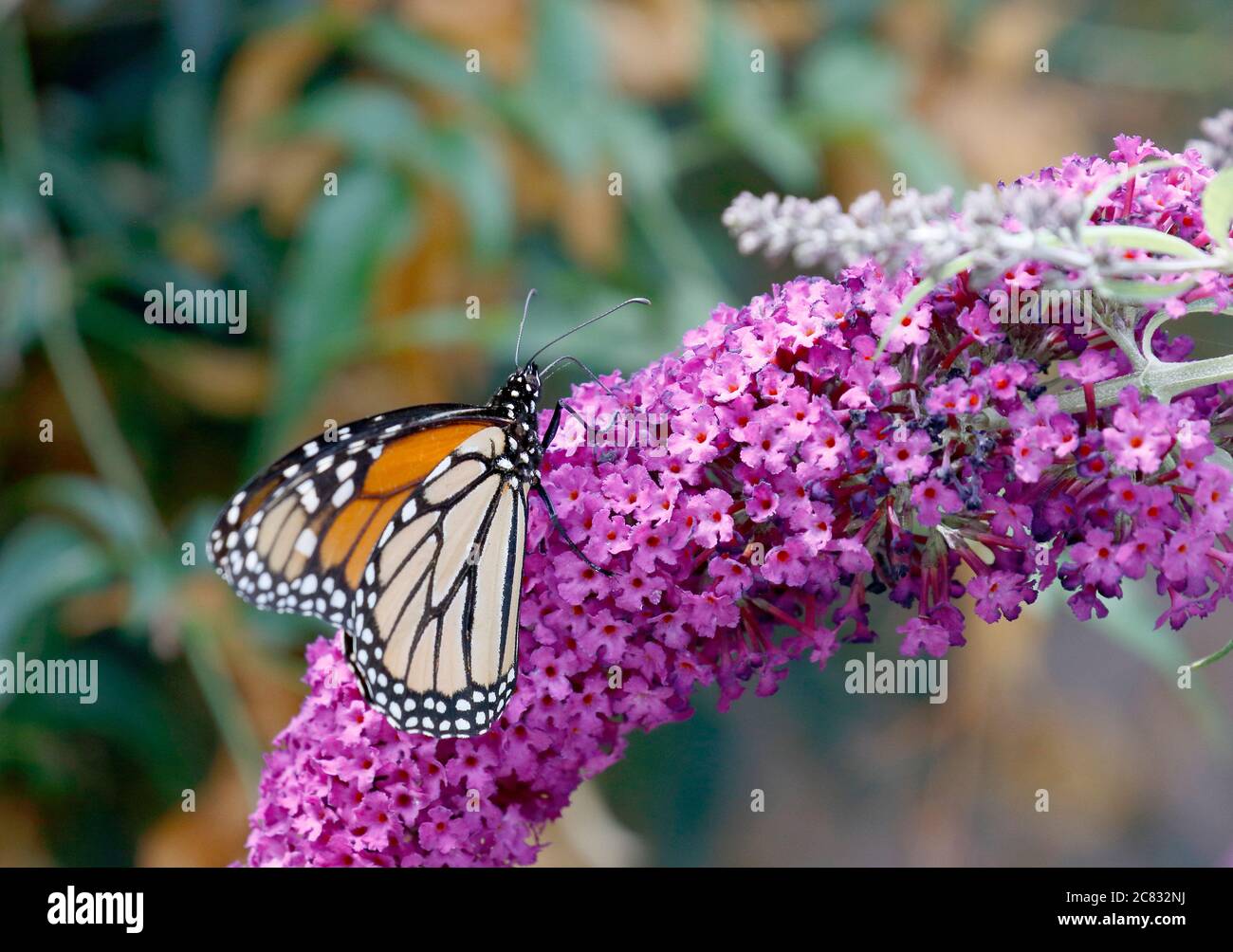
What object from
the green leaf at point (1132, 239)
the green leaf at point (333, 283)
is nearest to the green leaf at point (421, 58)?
the green leaf at point (333, 283)

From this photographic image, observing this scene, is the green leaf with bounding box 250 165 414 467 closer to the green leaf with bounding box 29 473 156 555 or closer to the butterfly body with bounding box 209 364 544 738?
the green leaf with bounding box 29 473 156 555

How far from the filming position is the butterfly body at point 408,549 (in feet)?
3.55

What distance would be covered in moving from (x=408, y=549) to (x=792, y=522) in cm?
41

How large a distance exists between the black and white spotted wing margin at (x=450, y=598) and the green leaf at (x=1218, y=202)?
632 mm

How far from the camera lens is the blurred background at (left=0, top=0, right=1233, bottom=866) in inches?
83.4

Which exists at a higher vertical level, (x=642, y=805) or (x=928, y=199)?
(x=928, y=199)

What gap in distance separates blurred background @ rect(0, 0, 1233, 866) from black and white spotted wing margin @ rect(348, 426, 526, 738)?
2.82 feet

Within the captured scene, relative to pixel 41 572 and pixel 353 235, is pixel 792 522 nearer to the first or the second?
pixel 353 235

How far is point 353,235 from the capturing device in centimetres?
211

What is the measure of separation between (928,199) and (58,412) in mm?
2038

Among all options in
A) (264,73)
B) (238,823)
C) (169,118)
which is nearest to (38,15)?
(169,118)

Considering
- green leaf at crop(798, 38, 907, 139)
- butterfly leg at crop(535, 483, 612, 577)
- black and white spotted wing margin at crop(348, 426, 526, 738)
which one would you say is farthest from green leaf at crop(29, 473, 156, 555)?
green leaf at crop(798, 38, 907, 139)

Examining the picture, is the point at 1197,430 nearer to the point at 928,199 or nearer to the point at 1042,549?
the point at 1042,549

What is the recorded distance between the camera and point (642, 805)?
2600 mm
